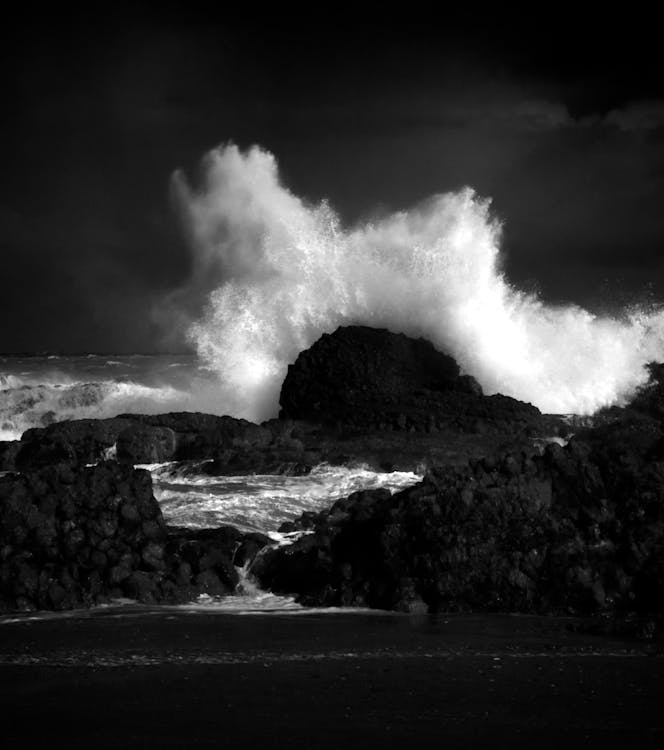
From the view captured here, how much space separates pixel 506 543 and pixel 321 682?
4.69 m

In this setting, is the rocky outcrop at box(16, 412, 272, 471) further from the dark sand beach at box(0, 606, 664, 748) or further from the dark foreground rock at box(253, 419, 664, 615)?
the dark sand beach at box(0, 606, 664, 748)

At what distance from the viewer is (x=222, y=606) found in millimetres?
13328

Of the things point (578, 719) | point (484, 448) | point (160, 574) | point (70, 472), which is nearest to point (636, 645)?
point (578, 719)

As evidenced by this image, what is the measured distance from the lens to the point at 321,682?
30.5 feet


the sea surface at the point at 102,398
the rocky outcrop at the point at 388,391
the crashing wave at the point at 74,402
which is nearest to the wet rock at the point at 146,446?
the rocky outcrop at the point at 388,391

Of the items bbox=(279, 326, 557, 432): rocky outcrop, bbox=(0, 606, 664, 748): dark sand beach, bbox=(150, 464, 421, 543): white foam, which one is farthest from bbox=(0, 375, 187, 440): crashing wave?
bbox=(0, 606, 664, 748): dark sand beach

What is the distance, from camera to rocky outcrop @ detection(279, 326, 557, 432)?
22.3 m

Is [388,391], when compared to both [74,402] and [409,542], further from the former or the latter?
[74,402]

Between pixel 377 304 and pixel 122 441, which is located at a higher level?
pixel 377 304

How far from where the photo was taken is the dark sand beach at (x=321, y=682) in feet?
25.5

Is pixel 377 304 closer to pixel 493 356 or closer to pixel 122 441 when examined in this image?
pixel 493 356

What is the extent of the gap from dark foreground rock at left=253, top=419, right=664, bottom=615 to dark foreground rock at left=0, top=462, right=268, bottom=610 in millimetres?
817

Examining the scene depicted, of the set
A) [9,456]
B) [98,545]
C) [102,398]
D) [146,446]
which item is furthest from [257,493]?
[102,398]

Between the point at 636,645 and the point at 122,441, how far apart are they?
13.0 m
